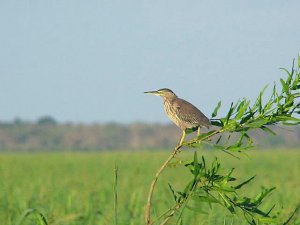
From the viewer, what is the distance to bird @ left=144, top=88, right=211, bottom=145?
398cm

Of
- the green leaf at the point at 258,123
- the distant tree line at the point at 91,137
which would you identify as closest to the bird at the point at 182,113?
the green leaf at the point at 258,123

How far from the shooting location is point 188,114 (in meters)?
4.09

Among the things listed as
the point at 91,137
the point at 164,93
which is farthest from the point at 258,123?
the point at 91,137

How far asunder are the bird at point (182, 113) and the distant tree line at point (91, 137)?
126 metres

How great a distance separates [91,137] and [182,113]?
13494 cm

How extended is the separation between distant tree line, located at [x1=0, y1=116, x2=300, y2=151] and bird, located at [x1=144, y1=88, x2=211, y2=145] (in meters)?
126

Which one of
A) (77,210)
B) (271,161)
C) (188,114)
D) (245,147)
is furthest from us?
(271,161)

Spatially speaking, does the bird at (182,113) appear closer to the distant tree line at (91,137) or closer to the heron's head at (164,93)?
the heron's head at (164,93)

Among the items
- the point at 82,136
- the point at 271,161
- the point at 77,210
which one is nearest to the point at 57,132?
the point at 82,136

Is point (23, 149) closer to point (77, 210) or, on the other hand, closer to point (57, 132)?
point (57, 132)

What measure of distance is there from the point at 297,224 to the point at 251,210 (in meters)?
0.21

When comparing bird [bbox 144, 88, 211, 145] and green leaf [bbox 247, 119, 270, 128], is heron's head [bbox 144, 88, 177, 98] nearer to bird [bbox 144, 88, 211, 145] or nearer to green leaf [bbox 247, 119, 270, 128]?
bird [bbox 144, 88, 211, 145]

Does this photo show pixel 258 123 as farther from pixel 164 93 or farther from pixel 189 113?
pixel 164 93

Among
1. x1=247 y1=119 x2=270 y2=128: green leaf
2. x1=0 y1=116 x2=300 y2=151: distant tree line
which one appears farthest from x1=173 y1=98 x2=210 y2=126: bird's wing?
x1=0 y1=116 x2=300 y2=151: distant tree line
